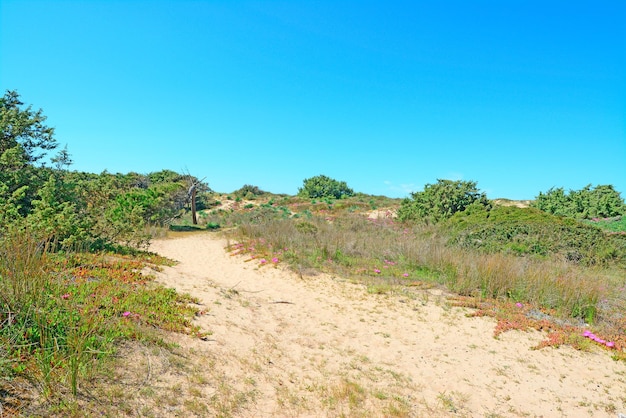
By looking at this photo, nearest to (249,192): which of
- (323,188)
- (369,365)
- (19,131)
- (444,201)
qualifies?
(323,188)

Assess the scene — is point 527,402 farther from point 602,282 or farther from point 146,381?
point 602,282

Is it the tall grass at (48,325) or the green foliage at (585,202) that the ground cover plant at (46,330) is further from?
the green foliage at (585,202)

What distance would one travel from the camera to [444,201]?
1959 cm

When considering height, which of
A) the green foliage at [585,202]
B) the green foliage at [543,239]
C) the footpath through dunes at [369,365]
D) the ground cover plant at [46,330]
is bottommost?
the footpath through dunes at [369,365]

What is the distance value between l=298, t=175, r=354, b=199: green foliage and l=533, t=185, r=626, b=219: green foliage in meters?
22.2

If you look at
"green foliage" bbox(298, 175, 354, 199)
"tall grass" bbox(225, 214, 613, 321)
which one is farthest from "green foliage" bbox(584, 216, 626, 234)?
"green foliage" bbox(298, 175, 354, 199)

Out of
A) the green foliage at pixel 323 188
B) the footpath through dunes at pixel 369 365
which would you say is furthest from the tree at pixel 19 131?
the green foliage at pixel 323 188

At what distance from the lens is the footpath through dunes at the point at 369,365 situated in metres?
3.67

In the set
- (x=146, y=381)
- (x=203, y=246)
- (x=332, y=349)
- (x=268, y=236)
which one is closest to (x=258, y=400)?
(x=146, y=381)

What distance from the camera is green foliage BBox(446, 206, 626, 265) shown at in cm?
1075

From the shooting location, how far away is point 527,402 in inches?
164

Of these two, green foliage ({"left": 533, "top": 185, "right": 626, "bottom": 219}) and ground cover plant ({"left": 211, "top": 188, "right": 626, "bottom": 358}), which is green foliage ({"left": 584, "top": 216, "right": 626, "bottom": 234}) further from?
ground cover plant ({"left": 211, "top": 188, "right": 626, "bottom": 358})

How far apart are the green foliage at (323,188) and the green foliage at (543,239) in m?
28.2

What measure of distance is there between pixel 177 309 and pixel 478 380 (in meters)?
4.51
